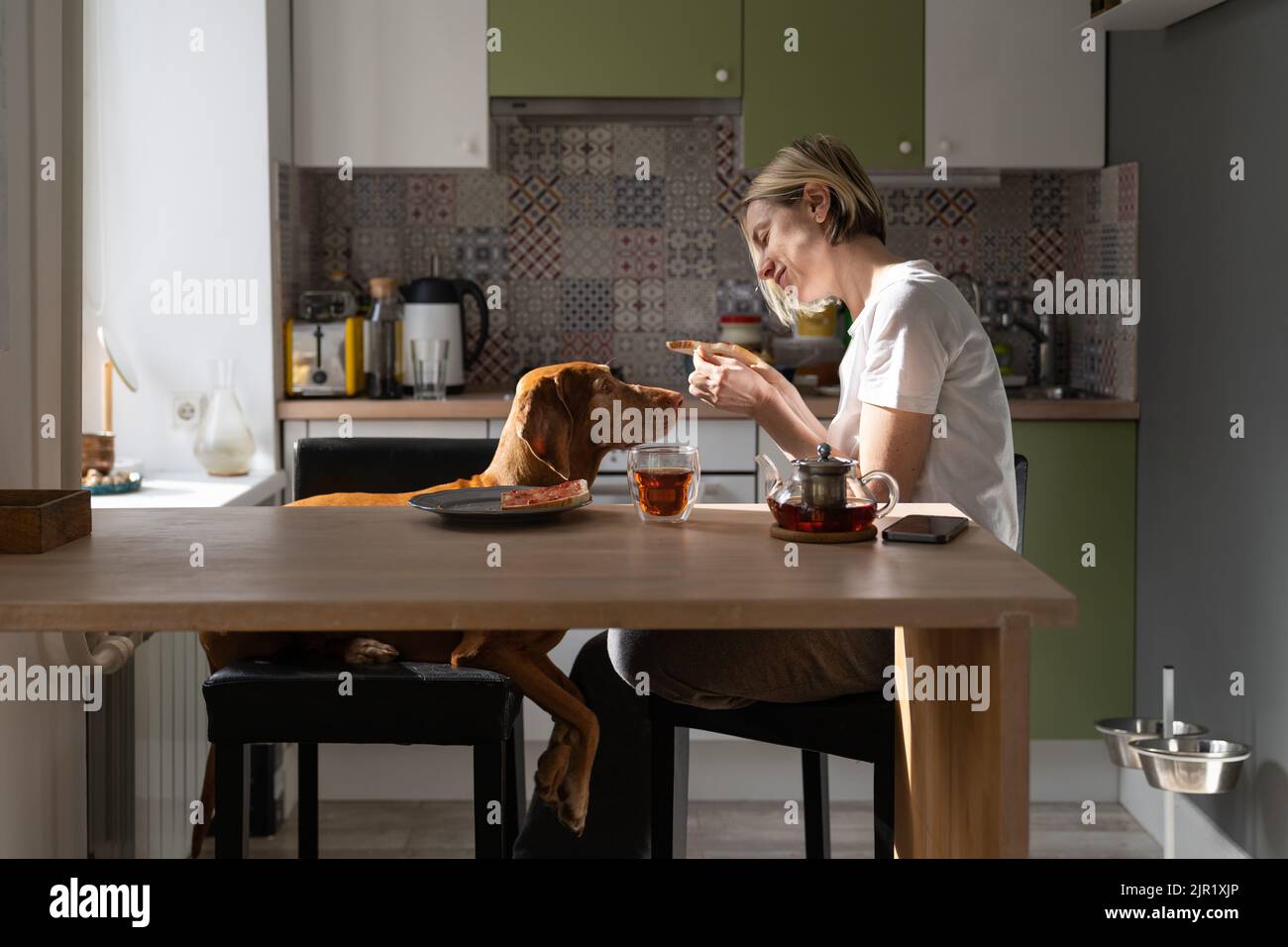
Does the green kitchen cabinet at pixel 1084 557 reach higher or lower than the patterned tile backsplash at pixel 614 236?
lower

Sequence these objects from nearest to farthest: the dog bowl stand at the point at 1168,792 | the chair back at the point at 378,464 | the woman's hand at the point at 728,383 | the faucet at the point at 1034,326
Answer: the woman's hand at the point at 728,383 < the chair back at the point at 378,464 < the dog bowl stand at the point at 1168,792 < the faucet at the point at 1034,326

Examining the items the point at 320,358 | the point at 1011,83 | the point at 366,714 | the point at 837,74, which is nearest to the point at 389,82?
the point at 320,358

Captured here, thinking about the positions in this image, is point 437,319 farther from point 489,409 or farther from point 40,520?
point 40,520

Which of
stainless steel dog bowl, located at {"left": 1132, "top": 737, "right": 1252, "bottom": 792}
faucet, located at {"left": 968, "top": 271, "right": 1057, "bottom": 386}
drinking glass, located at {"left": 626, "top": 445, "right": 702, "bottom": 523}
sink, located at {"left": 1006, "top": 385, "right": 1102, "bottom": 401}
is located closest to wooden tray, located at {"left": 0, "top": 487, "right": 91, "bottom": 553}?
drinking glass, located at {"left": 626, "top": 445, "right": 702, "bottom": 523}

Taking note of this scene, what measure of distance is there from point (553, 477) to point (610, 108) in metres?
2.02

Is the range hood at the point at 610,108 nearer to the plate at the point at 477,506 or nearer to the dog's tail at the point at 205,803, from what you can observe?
the dog's tail at the point at 205,803

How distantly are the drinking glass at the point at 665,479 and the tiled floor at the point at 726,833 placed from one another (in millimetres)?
1722

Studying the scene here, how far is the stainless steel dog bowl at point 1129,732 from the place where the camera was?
10.3 feet

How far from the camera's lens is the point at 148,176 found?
3.37m

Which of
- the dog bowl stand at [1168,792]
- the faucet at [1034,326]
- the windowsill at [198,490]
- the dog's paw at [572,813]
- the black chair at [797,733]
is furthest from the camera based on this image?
the faucet at [1034,326]

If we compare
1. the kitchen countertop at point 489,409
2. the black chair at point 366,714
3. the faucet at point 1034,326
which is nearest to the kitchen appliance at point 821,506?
the black chair at point 366,714

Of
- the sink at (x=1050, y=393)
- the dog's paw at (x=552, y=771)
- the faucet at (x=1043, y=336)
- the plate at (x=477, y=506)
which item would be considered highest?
the faucet at (x=1043, y=336)

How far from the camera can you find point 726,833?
342cm
